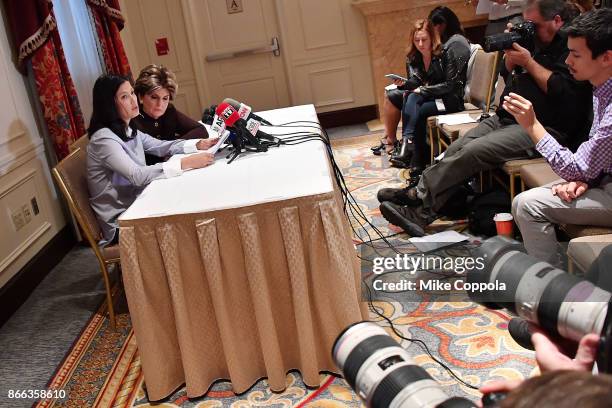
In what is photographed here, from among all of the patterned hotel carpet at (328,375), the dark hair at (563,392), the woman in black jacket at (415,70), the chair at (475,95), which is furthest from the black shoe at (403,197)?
the dark hair at (563,392)

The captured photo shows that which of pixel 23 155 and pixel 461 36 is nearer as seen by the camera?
pixel 23 155

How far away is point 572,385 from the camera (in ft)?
1.98

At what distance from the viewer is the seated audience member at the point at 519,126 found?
2.79 meters

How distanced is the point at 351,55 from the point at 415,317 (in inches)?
165

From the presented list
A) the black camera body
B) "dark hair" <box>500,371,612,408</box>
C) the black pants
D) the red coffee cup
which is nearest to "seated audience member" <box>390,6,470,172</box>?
the black pants

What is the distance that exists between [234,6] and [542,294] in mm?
5701

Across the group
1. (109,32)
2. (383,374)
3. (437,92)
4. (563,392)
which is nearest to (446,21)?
(437,92)

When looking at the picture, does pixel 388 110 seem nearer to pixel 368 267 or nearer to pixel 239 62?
pixel 239 62

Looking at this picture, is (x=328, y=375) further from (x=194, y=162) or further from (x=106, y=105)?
(x=106, y=105)

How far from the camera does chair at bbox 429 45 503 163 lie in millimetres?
3811

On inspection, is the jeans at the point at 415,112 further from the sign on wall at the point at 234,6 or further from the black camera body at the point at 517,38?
the sign on wall at the point at 234,6

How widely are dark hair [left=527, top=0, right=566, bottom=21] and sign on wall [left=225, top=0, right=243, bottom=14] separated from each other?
3.84 metres

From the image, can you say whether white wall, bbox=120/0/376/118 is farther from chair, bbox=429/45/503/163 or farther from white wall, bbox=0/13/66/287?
white wall, bbox=0/13/66/287

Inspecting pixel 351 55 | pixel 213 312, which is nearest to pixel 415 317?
pixel 213 312
